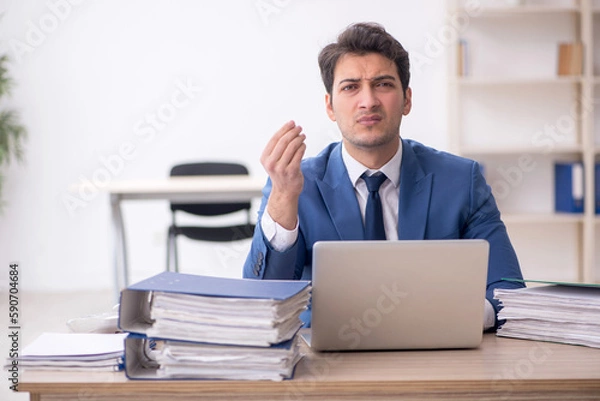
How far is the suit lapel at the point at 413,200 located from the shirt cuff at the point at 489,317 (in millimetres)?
361

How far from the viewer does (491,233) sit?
179cm

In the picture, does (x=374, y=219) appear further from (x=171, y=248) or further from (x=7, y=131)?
(x=7, y=131)

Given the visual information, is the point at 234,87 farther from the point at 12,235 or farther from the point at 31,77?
the point at 12,235

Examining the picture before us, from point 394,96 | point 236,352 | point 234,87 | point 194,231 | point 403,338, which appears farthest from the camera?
point 234,87

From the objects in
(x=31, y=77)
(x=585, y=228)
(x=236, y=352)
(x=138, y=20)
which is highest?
(x=138, y=20)

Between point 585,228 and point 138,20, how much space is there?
3.31 m

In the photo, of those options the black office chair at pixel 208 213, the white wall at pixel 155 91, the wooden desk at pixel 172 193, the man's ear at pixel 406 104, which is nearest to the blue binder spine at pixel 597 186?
the white wall at pixel 155 91

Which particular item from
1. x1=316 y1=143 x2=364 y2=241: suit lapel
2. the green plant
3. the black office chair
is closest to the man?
x1=316 y1=143 x2=364 y2=241: suit lapel

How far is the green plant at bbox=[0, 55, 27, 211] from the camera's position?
495 centimetres

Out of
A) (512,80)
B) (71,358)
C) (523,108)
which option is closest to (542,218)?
(523,108)

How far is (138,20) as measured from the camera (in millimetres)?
5211

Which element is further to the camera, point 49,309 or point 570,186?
point 570,186

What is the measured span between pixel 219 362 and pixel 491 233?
885 mm

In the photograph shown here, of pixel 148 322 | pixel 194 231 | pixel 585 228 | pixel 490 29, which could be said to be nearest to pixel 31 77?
pixel 194 231
